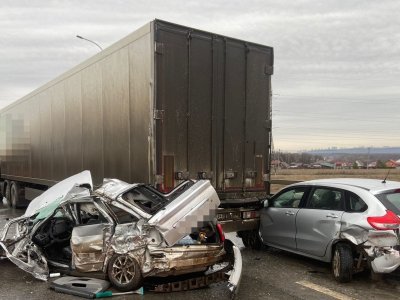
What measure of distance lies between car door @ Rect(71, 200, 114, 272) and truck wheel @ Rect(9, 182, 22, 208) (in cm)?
1136

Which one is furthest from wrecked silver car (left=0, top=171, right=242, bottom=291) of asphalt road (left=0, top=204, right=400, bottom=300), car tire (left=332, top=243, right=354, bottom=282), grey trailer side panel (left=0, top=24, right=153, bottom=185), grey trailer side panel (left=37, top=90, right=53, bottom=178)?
grey trailer side panel (left=37, top=90, right=53, bottom=178)

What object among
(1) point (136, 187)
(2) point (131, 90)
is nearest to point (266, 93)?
(2) point (131, 90)

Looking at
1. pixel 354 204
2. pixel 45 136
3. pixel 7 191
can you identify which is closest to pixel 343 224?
pixel 354 204

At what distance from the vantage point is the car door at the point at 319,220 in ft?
21.2

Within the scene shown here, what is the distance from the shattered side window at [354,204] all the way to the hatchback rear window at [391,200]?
0.24m

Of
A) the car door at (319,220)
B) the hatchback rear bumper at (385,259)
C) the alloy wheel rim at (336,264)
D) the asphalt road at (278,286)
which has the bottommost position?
the asphalt road at (278,286)

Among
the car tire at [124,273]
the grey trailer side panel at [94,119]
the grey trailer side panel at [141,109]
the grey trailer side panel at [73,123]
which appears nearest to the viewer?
the car tire at [124,273]

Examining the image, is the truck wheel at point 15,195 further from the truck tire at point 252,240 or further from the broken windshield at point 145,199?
the broken windshield at point 145,199

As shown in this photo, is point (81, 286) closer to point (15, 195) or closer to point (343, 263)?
point (343, 263)

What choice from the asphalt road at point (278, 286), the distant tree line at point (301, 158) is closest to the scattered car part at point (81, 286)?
the asphalt road at point (278, 286)

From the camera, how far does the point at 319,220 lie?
263 inches

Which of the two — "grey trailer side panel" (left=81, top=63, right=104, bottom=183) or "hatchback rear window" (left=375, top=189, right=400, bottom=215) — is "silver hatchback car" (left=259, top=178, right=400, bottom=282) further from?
"grey trailer side panel" (left=81, top=63, right=104, bottom=183)

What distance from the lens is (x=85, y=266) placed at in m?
5.92

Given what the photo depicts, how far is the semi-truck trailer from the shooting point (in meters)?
7.16
